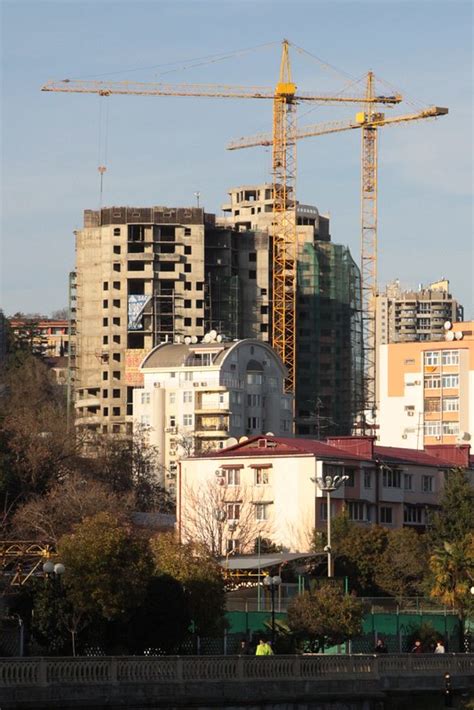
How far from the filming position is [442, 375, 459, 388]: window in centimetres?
14725

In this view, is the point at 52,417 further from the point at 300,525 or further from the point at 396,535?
the point at 396,535

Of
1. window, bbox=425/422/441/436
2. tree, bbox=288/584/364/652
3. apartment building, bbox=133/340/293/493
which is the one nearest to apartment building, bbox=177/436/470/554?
tree, bbox=288/584/364/652

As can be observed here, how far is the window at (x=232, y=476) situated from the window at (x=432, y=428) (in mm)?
50933

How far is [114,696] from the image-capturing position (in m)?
44.3

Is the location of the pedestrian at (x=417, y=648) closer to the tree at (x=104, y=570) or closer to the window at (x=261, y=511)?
the tree at (x=104, y=570)

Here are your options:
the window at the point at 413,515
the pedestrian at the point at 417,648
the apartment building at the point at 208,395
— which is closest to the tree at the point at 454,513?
the window at the point at 413,515

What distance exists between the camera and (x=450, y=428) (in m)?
148

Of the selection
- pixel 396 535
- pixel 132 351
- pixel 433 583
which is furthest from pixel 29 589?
pixel 132 351

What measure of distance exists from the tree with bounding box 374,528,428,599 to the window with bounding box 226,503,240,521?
1571cm

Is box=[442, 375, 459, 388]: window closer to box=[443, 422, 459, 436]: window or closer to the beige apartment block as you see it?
box=[443, 422, 459, 436]: window

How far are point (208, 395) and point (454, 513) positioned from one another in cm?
7540

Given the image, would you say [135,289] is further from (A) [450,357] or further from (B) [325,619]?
(B) [325,619]

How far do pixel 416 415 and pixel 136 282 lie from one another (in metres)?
56.5

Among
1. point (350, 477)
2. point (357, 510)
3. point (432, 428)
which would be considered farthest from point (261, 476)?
point (432, 428)
